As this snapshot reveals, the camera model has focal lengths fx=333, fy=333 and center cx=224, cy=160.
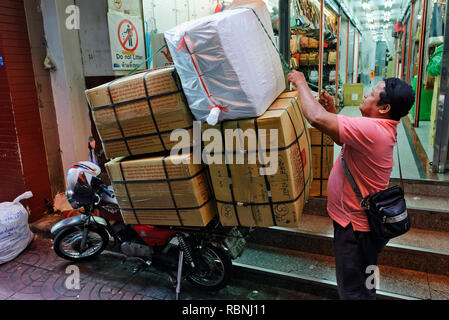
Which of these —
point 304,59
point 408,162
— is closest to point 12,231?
point 408,162

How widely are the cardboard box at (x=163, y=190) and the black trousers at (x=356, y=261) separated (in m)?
1.03

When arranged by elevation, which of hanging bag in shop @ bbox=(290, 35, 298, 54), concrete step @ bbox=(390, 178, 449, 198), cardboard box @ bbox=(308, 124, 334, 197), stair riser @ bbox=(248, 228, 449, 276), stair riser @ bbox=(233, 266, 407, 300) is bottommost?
stair riser @ bbox=(233, 266, 407, 300)

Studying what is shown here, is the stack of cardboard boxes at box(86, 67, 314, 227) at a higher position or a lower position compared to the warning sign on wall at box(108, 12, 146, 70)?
lower

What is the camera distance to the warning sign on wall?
4.73 m

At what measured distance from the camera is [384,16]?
46.0ft

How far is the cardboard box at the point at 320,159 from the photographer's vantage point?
3646 mm

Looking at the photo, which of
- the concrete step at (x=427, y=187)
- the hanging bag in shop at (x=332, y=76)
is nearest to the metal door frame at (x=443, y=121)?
the concrete step at (x=427, y=187)

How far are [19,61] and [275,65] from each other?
3.75m

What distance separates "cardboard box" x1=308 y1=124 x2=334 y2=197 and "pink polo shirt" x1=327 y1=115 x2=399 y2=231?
1357 millimetres

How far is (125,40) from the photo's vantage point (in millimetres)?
4898

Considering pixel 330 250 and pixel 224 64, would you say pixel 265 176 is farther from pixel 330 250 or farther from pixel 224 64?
pixel 330 250

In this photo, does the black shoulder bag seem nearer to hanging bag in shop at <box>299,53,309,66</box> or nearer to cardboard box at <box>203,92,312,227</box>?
cardboard box at <box>203,92,312,227</box>

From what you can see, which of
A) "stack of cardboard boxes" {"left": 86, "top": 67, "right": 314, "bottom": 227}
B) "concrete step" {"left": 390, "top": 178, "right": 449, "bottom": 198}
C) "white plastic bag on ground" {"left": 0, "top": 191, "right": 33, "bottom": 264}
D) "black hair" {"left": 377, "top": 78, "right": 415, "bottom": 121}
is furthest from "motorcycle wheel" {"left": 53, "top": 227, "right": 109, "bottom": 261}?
"concrete step" {"left": 390, "top": 178, "right": 449, "bottom": 198}
